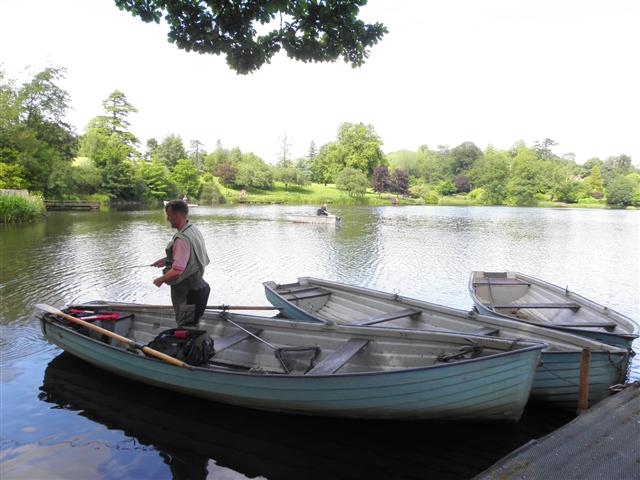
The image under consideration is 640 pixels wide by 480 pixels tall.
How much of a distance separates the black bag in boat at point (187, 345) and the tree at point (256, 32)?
427cm

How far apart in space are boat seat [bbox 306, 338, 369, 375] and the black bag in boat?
156 centimetres

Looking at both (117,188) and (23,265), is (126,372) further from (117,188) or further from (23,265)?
(117,188)

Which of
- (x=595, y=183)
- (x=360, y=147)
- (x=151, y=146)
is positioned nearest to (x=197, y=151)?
(x=151, y=146)

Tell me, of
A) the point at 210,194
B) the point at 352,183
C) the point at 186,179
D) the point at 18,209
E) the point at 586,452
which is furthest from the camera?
the point at 352,183

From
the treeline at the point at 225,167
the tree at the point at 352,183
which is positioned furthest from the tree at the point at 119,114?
the tree at the point at 352,183

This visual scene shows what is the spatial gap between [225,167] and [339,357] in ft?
299

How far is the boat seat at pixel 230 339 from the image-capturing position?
6.84m

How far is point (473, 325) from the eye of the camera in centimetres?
715

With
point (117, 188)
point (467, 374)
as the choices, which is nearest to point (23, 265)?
point (467, 374)

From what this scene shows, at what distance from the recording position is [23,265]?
17188mm

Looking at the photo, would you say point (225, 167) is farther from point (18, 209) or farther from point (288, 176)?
point (18, 209)

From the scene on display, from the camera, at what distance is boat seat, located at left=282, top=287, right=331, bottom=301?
9.85m

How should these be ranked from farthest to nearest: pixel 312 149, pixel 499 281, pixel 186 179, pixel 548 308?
1. pixel 312 149
2. pixel 186 179
3. pixel 499 281
4. pixel 548 308

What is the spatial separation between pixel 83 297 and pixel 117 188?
52.0 meters
